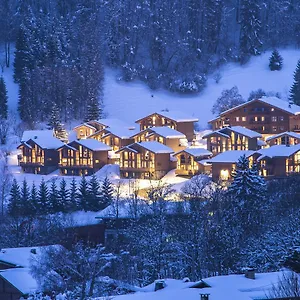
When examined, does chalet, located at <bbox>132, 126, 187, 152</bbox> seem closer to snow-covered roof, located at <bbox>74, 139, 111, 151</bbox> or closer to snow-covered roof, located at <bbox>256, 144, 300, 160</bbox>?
snow-covered roof, located at <bbox>74, 139, 111, 151</bbox>

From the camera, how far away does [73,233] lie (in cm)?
3791

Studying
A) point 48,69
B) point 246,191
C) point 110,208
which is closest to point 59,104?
point 48,69

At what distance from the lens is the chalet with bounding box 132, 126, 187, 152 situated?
54281 mm

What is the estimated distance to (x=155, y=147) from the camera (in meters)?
51.4

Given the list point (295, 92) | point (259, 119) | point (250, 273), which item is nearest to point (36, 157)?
point (259, 119)

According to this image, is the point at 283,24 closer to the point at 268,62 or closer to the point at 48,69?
the point at 268,62

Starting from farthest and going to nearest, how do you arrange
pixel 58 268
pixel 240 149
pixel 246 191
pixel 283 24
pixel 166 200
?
pixel 283 24 < pixel 240 149 < pixel 166 200 < pixel 246 191 < pixel 58 268

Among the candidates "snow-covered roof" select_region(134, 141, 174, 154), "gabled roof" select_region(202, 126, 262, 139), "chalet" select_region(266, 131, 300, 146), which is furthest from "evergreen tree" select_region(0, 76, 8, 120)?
"chalet" select_region(266, 131, 300, 146)

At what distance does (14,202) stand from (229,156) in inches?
478

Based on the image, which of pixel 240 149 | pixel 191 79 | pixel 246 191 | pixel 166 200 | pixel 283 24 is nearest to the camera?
pixel 246 191

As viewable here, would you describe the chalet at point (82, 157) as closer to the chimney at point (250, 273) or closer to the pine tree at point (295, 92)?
the pine tree at point (295, 92)

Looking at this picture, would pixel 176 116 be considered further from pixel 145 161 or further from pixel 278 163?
pixel 278 163

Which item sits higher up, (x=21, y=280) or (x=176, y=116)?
(x=176, y=116)

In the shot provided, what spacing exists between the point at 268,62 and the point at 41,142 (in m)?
24.2
